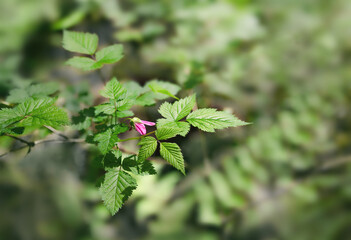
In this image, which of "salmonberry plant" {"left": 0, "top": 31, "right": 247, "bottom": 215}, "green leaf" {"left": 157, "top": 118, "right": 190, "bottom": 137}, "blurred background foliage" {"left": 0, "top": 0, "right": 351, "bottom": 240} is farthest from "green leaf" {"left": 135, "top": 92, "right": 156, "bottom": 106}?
"blurred background foliage" {"left": 0, "top": 0, "right": 351, "bottom": 240}

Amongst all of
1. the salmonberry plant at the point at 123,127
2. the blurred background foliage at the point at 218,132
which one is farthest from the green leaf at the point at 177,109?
the blurred background foliage at the point at 218,132

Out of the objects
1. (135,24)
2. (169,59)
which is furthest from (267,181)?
(135,24)

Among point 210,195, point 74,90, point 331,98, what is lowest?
point 210,195

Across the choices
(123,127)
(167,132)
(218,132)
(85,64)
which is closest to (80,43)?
(85,64)

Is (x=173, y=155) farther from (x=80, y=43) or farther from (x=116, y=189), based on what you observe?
(x=80, y=43)

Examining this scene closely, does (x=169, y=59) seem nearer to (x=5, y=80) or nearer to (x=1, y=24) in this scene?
(x=5, y=80)
